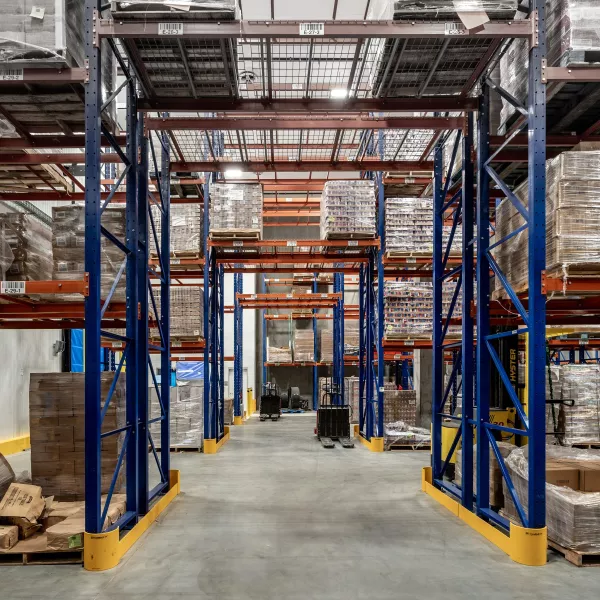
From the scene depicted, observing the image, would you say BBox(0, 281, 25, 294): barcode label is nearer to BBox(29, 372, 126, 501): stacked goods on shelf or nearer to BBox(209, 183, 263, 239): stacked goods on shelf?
BBox(29, 372, 126, 501): stacked goods on shelf

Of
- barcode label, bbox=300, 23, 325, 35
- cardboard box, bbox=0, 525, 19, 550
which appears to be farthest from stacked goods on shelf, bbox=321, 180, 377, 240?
cardboard box, bbox=0, 525, 19, 550

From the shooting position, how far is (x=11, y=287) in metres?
5.71

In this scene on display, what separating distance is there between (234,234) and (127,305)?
620 centimetres

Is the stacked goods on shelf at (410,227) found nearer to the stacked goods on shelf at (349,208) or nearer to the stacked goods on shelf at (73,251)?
the stacked goods on shelf at (349,208)

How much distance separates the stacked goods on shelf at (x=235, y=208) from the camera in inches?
496

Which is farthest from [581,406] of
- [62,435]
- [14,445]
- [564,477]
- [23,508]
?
[14,445]

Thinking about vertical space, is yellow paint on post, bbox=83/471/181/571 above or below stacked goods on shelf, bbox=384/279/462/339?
below

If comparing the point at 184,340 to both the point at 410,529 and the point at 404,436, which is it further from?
the point at 410,529

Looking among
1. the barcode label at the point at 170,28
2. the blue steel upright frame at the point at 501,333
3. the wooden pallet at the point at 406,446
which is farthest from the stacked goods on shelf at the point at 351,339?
the barcode label at the point at 170,28

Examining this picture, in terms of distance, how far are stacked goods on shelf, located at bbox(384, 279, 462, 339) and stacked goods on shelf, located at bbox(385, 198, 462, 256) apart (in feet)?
2.71

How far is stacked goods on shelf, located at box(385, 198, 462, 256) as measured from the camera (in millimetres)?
12570

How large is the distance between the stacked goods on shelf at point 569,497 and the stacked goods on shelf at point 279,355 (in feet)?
61.2

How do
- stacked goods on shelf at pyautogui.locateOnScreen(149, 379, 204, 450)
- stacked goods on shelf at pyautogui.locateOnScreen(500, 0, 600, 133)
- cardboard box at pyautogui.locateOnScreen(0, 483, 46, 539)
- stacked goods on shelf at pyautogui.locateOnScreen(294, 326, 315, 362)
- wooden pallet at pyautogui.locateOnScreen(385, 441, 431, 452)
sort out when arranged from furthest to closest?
stacked goods on shelf at pyautogui.locateOnScreen(294, 326, 315, 362)
wooden pallet at pyautogui.locateOnScreen(385, 441, 431, 452)
stacked goods on shelf at pyautogui.locateOnScreen(149, 379, 204, 450)
cardboard box at pyautogui.locateOnScreen(0, 483, 46, 539)
stacked goods on shelf at pyautogui.locateOnScreen(500, 0, 600, 133)

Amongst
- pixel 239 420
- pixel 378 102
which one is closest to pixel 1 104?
pixel 378 102
